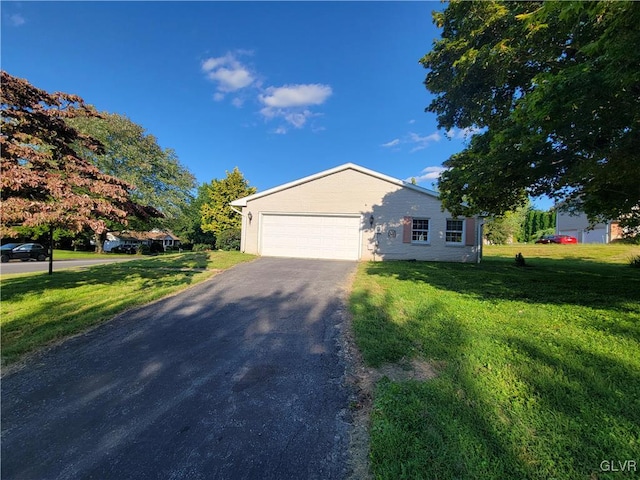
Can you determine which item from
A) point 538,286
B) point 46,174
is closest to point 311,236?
point 538,286

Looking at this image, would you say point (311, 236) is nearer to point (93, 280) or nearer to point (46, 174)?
point (93, 280)

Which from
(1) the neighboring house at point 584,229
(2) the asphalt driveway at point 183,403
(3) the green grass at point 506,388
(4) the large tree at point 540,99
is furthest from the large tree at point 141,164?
(1) the neighboring house at point 584,229

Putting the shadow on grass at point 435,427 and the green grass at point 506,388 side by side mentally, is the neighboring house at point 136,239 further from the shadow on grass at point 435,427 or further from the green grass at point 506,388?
the shadow on grass at point 435,427

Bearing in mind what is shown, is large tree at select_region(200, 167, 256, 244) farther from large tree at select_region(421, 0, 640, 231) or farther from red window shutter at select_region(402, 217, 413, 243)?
→ large tree at select_region(421, 0, 640, 231)

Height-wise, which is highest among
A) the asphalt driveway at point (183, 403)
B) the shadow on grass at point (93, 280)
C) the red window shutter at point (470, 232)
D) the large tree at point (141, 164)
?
the large tree at point (141, 164)

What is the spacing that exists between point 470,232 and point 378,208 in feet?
14.2

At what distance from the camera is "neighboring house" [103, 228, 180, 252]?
36875mm

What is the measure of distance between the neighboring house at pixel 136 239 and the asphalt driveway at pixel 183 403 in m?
36.3

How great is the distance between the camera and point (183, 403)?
107 inches

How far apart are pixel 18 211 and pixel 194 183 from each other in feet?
89.0

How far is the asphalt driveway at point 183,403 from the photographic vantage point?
205cm

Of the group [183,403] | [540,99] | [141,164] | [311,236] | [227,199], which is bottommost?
[183,403]

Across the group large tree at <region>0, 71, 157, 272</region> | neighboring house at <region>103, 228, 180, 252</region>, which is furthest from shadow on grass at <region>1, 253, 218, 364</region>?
neighboring house at <region>103, 228, 180, 252</region>

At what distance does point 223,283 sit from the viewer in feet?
26.0
